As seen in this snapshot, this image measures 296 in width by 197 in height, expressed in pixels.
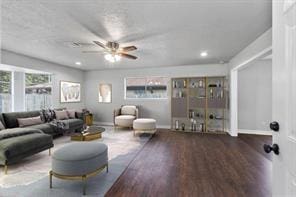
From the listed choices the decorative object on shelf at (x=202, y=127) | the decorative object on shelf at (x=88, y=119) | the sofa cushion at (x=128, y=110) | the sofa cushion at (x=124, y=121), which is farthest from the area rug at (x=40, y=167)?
the decorative object on shelf at (x=202, y=127)

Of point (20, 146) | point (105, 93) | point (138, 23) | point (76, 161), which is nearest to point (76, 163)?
point (76, 161)

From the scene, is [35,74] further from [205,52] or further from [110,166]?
[205,52]

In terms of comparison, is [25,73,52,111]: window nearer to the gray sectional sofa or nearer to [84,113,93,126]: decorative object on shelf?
[84,113,93,126]: decorative object on shelf

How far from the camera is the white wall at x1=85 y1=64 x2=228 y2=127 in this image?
6223 millimetres

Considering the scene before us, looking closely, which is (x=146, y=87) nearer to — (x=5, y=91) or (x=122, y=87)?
(x=122, y=87)

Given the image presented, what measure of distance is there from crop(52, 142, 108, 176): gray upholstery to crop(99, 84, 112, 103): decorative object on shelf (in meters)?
4.86

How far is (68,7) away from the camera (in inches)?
87.0

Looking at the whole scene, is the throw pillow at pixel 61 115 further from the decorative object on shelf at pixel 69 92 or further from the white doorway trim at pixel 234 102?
the white doorway trim at pixel 234 102

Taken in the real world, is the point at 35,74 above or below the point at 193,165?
above

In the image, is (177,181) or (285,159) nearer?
(285,159)

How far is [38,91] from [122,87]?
306 cm

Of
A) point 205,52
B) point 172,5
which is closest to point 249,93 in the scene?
point 205,52

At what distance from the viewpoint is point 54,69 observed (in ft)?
19.2

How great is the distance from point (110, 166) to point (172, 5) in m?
2.76
